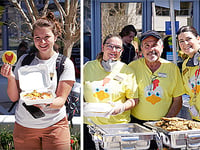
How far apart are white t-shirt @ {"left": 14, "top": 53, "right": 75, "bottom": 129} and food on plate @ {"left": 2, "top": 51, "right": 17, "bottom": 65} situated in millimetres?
44

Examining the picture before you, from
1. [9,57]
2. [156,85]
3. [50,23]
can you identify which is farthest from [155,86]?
[9,57]

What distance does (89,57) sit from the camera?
2.93 metres

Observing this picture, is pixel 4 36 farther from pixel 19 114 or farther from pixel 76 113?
pixel 76 113

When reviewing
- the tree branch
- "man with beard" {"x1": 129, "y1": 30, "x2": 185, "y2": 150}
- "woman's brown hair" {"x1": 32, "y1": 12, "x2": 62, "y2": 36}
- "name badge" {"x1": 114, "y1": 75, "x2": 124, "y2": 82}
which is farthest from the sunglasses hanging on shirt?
the tree branch

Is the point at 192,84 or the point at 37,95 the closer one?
the point at 37,95

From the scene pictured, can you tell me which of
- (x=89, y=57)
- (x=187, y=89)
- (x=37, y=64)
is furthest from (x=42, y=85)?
(x=187, y=89)

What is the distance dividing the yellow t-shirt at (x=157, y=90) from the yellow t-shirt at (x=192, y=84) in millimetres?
54

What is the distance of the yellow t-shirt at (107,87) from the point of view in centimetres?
269

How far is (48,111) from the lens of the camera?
2604 mm

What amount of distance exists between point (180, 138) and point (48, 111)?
1041 mm

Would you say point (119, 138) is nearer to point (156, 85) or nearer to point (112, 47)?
point (156, 85)

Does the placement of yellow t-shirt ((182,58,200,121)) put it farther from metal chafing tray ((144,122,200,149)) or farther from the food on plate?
the food on plate

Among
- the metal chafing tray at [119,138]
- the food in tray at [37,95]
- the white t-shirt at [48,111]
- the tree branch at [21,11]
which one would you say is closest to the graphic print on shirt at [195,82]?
the metal chafing tray at [119,138]

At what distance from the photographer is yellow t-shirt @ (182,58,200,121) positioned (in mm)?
2734
